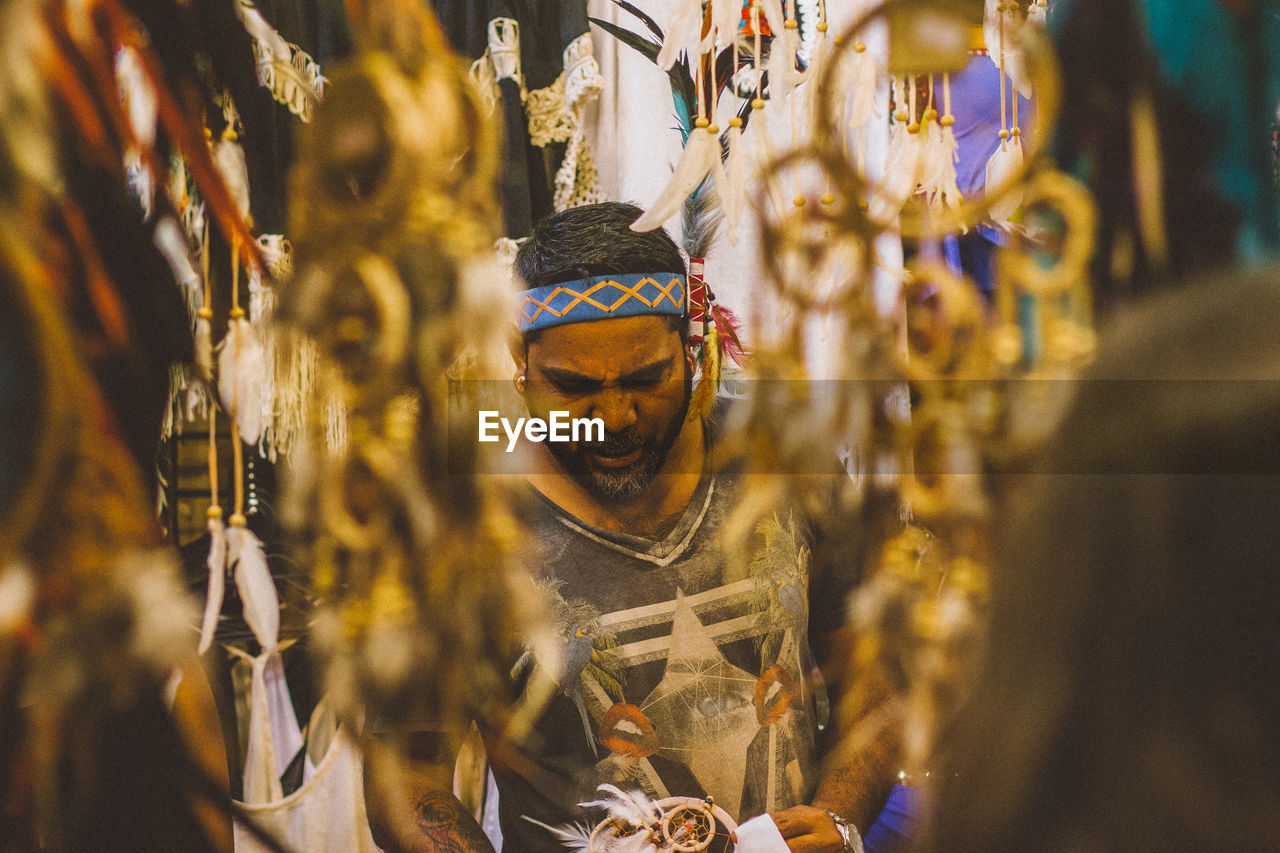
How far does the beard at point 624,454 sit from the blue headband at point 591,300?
92 mm

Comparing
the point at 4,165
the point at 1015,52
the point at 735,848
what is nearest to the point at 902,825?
the point at 735,848

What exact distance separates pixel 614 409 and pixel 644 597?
24 centimetres

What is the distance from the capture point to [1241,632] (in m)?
0.33

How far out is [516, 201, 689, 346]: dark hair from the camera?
2.97ft

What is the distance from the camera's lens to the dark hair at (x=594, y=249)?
904 mm

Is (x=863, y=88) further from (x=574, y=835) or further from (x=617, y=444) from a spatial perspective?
(x=574, y=835)

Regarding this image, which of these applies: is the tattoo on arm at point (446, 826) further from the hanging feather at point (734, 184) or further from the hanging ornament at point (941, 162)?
the hanging ornament at point (941, 162)

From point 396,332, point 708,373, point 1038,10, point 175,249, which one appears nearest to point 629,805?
point 708,373

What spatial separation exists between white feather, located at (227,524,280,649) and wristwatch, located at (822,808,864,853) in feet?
2.14

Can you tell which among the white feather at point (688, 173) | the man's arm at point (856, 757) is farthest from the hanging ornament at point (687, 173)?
the man's arm at point (856, 757)

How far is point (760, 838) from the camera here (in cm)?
92

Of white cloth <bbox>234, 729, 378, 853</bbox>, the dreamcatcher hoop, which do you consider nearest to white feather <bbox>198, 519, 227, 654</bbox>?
white cloth <bbox>234, 729, 378, 853</bbox>

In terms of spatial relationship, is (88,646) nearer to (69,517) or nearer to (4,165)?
(69,517)

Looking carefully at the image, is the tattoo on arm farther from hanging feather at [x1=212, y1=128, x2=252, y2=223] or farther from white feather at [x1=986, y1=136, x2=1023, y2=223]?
white feather at [x1=986, y1=136, x2=1023, y2=223]
